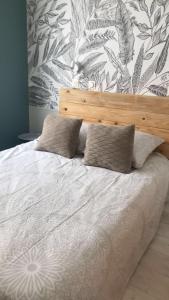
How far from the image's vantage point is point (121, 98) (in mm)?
2750

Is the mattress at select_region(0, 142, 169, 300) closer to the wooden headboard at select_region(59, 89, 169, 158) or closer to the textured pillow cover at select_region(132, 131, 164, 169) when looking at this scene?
the textured pillow cover at select_region(132, 131, 164, 169)

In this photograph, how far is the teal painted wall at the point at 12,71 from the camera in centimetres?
304

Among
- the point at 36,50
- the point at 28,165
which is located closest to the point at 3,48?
the point at 36,50

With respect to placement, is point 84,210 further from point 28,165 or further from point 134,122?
point 134,122

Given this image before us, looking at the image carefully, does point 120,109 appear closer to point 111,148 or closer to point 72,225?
point 111,148

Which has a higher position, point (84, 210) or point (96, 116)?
point (96, 116)

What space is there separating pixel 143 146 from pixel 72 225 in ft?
4.04

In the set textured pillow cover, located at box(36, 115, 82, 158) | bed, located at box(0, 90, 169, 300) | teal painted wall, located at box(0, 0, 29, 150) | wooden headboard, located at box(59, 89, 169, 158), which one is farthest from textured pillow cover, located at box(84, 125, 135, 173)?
teal painted wall, located at box(0, 0, 29, 150)

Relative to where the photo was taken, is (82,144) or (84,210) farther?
(82,144)

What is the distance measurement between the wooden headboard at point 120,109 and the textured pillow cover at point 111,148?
1.40 feet

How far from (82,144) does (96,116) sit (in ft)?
1.66

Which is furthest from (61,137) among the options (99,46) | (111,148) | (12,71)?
(12,71)

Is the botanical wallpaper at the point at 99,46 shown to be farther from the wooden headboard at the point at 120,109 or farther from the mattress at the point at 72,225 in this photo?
the mattress at the point at 72,225

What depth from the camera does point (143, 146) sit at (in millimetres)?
2424
